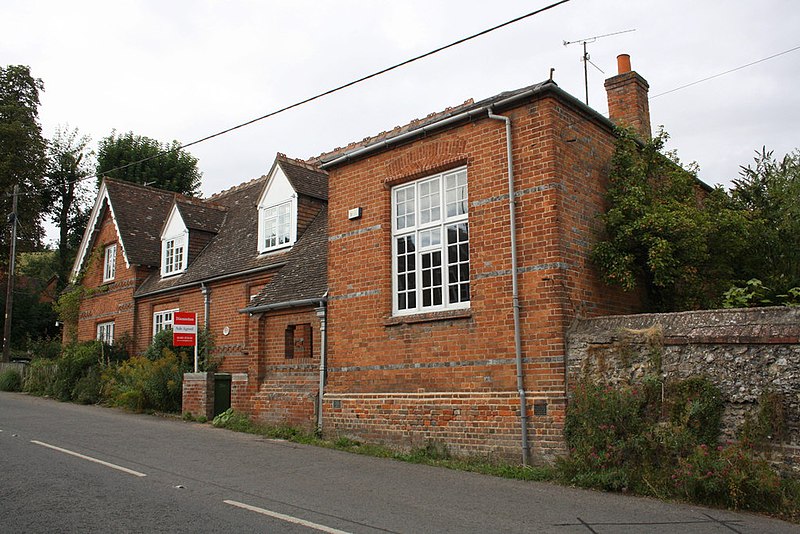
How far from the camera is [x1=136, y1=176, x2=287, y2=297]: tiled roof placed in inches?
762

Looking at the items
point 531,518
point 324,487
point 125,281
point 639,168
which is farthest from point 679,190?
→ point 125,281

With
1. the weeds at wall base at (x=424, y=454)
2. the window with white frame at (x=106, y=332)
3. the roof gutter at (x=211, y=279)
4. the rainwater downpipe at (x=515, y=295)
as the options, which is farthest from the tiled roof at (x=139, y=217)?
the rainwater downpipe at (x=515, y=295)

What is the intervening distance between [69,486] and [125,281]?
17.9 meters

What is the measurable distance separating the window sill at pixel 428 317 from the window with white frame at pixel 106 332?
16651mm

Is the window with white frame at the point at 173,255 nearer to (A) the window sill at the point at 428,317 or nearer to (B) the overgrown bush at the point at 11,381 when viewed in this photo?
(B) the overgrown bush at the point at 11,381

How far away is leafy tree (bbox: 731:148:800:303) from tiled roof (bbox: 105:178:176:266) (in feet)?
64.0

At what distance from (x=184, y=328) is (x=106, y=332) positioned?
33.7 feet

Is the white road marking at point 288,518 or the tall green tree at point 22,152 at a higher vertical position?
the tall green tree at point 22,152

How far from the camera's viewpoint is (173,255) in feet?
77.5

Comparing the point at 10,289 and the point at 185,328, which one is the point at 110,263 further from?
the point at 185,328

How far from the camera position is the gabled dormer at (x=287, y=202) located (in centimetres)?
1848

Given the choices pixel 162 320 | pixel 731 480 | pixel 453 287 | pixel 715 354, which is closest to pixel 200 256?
pixel 162 320

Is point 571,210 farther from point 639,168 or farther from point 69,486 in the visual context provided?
point 69,486

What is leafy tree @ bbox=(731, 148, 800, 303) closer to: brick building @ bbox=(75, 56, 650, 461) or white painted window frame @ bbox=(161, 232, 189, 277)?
brick building @ bbox=(75, 56, 650, 461)
